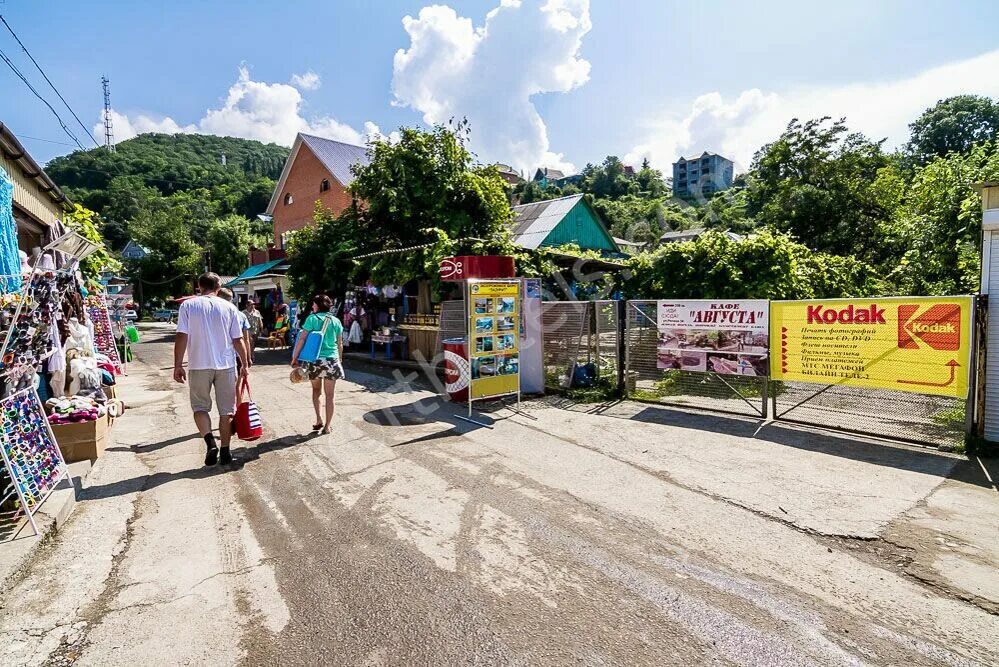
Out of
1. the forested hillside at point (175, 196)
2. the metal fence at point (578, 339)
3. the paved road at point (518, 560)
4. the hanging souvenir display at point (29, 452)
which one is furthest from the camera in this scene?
the forested hillside at point (175, 196)

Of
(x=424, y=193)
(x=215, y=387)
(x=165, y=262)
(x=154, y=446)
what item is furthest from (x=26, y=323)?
(x=165, y=262)

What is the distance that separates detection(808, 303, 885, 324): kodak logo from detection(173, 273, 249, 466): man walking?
289 inches

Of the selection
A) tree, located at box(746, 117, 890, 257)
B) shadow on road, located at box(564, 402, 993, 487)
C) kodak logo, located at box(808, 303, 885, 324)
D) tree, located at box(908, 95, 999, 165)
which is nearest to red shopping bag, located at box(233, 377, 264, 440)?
shadow on road, located at box(564, 402, 993, 487)

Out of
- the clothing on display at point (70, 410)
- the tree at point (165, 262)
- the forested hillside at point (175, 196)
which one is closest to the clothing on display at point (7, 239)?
the clothing on display at point (70, 410)

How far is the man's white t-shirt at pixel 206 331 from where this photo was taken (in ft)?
17.6

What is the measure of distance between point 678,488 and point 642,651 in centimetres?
260

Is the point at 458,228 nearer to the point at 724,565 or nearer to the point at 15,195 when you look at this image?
the point at 15,195

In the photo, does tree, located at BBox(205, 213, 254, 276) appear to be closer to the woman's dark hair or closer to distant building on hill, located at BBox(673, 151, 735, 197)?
the woman's dark hair

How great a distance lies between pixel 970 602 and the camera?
3139mm

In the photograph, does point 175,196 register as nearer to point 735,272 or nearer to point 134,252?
point 134,252

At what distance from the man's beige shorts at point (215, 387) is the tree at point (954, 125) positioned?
65.6 metres

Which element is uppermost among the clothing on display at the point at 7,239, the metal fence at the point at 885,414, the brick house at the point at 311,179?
the brick house at the point at 311,179

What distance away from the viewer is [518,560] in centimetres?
360

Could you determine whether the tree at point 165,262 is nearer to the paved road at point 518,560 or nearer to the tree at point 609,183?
the paved road at point 518,560
